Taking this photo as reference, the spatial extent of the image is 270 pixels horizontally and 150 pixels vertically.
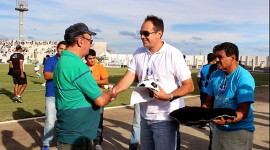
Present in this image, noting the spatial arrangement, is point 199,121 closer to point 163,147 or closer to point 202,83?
point 163,147

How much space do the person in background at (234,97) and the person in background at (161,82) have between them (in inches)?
15.5

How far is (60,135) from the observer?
10.8 ft

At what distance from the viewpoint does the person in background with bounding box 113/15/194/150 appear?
3.48 meters

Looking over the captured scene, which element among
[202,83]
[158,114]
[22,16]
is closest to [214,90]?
[158,114]

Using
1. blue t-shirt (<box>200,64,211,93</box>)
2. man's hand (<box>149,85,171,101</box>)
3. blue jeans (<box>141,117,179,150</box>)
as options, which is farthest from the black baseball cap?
blue t-shirt (<box>200,64,211,93</box>)

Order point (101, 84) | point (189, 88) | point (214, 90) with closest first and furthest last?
point (189, 88) → point (214, 90) → point (101, 84)

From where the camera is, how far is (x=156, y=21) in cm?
360

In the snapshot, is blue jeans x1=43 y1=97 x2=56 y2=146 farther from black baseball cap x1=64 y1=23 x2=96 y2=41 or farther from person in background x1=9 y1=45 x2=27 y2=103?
person in background x1=9 y1=45 x2=27 y2=103

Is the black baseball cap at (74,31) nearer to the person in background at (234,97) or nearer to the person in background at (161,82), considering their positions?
the person in background at (161,82)

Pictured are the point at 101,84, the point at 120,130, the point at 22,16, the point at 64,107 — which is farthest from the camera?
the point at 22,16

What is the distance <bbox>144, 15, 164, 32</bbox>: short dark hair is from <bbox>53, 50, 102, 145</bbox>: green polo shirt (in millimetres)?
927

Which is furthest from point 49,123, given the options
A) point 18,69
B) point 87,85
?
point 18,69

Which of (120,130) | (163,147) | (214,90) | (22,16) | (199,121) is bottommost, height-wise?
(120,130)

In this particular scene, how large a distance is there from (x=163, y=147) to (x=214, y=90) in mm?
904
